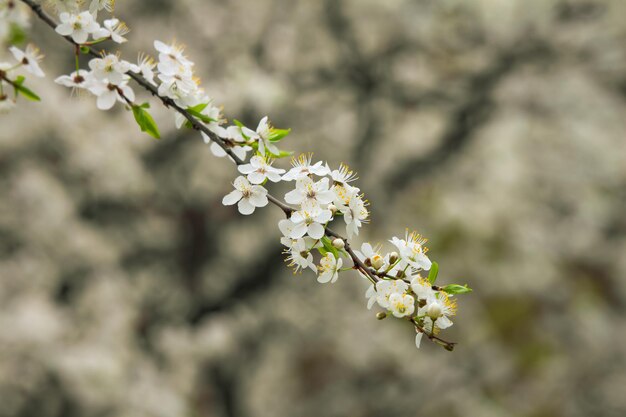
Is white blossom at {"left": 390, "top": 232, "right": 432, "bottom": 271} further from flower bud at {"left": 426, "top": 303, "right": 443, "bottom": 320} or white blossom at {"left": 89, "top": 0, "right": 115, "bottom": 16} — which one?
white blossom at {"left": 89, "top": 0, "right": 115, "bottom": 16}

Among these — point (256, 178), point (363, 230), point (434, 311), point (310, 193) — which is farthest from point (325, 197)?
point (363, 230)

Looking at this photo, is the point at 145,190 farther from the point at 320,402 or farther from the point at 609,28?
the point at 609,28

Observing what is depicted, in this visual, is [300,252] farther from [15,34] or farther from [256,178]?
[15,34]

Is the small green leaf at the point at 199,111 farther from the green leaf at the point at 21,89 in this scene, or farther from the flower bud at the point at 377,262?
the flower bud at the point at 377,262

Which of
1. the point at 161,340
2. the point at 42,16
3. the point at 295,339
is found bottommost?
the point at 42,16

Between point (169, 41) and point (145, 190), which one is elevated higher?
point (169, 41)

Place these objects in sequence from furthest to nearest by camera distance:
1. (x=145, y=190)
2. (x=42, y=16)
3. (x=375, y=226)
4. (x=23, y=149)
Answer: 1. (x=375, y=226)
2. (x=145, y=190)
3. (x=23, y=149)
4. (x=42, y=16)

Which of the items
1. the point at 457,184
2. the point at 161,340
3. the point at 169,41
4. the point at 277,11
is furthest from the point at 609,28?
the point at 161,340
